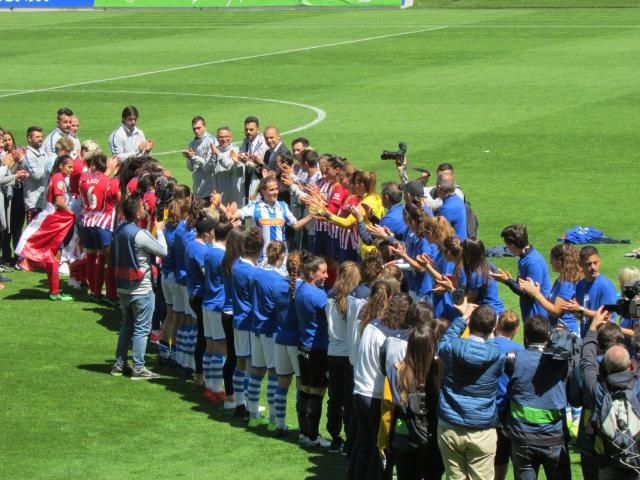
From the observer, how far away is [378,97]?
112ft

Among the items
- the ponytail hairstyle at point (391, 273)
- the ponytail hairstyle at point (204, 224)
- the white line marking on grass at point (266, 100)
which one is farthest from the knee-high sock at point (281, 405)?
the white line marking on grass at point (266, 100)

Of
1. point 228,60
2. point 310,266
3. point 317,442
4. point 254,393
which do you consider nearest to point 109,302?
point 254,393

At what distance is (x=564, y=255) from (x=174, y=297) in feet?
16.6

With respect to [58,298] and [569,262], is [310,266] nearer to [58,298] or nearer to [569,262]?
[569,262]

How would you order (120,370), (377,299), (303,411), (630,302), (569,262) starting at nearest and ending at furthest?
(630,302), (377,299), (569,262), (303,411), (120,370)

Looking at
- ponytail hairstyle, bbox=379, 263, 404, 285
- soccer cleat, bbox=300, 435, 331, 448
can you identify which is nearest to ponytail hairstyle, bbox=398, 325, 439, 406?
ponytail hairstyle, bbox=379, 263, 404, 285

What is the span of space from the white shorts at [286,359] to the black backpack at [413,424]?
2.53m

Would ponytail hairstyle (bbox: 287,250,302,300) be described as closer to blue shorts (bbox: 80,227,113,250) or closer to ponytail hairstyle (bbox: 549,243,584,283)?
ponytail hairstyle (bbox: 549,243,584,283)

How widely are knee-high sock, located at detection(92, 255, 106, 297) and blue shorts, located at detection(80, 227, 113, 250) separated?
0.62ft

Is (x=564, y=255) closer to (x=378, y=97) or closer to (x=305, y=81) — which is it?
(x=378, y=97)

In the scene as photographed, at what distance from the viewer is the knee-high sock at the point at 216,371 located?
14.0 meters

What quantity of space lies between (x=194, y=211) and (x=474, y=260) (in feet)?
13.0

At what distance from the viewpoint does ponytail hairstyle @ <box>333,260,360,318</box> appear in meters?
11.6

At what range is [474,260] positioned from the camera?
11875 millimetres
